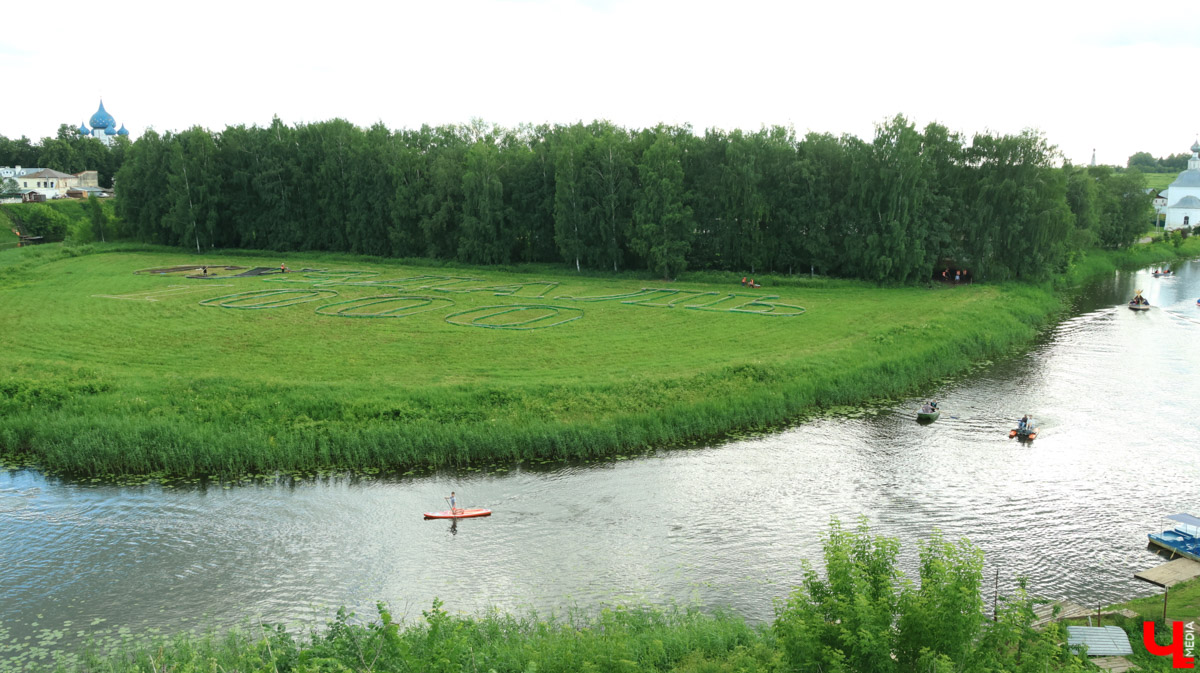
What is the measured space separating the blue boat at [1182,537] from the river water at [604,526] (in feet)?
1.98

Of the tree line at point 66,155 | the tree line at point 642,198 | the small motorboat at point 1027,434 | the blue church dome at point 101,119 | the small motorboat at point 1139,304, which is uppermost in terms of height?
the blue church dome at point 101,119

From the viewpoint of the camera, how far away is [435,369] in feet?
125

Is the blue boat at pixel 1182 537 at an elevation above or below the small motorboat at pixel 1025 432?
below

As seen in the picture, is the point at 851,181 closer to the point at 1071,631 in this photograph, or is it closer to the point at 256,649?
the point at 1071,631

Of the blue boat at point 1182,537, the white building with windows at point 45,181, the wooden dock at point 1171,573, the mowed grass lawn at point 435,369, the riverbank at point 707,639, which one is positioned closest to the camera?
the riverbank at point 707,639

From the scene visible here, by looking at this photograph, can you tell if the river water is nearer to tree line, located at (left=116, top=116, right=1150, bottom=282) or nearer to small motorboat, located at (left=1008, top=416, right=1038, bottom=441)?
small motorboat, located at (left=1008, top=416, right=1038, bottom=441)

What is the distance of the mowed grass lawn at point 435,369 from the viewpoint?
30.7 meters

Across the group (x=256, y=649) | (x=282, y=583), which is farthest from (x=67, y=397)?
(x=256, y=649)

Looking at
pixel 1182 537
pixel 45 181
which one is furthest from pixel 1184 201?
pixel 45 181

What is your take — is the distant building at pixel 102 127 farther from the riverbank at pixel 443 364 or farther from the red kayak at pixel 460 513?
the red kayak at pixel 460 513

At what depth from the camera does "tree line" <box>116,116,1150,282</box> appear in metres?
62.3

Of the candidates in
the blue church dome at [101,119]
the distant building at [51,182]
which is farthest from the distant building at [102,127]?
the distant building at [51,182]

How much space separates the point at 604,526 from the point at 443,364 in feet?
56.2

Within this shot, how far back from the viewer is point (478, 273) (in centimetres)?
7331
